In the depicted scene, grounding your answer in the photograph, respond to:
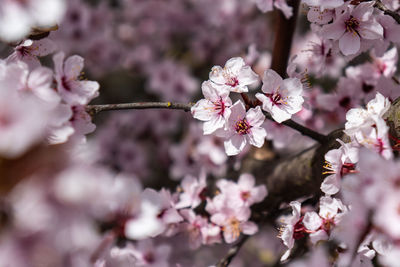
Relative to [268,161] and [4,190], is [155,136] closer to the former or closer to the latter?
[268,161]

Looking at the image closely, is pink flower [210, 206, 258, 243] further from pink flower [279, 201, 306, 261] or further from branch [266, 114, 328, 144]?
branch [266, 114, 328, 144]

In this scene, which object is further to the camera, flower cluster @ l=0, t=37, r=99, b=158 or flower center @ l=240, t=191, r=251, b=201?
flower center @ l=240, t=191, r=251, b=201

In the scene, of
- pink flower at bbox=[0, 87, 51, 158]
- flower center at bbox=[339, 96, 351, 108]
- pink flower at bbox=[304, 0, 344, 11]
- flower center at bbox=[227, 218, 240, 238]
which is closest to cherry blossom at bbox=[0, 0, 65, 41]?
pink flower at bbox=[0, 87, 51, 158]

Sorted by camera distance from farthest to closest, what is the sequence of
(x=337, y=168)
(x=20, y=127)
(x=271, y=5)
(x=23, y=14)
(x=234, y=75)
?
(x=271, y=5) → (x=234, y=75) → (x=337, y=168) → (x=23, y=14) → (x=20, y=127)

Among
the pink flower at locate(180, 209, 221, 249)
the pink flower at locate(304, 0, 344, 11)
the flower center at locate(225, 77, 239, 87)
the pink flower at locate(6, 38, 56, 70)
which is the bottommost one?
the pink flower at locate(180, 209, 221, 249)

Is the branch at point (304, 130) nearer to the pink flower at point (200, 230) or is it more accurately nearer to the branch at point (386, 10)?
the branch at point (386, 10)

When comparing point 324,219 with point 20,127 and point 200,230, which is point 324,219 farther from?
point 20,127

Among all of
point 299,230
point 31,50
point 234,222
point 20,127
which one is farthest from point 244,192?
point 20,127
